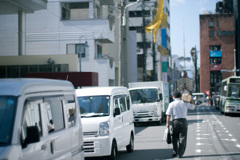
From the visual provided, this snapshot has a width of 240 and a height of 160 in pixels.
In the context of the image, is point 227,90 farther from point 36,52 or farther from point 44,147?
point 44,147

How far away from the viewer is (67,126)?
718 cm

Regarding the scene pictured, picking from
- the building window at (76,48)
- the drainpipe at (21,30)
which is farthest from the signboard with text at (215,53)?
the drainpipe at (21,30)

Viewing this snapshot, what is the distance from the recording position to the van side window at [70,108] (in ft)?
24.3

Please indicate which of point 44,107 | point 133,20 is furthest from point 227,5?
point 44,107

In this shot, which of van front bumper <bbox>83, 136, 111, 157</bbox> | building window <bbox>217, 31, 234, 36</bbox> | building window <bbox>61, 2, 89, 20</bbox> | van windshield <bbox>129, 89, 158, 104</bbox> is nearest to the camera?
van front bumper <bbox>83, 136, 111, 157</bbox>

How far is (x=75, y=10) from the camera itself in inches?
1708

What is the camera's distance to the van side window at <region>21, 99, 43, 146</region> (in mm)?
5323

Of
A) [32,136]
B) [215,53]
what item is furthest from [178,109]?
[215,53]

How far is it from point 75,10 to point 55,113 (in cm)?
3769

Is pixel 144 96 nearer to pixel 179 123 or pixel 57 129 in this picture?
pixel 179 123

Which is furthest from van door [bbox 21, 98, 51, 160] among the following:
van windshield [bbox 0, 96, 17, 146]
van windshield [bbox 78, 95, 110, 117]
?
van windshield [bbox 78, 95, 110, 117]

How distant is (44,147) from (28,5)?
2233 cm

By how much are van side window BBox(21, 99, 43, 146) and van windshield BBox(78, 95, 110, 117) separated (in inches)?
206

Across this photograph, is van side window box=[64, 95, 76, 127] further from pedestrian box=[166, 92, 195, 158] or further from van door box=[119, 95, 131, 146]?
van door box=[119, 95, 131, 146]
